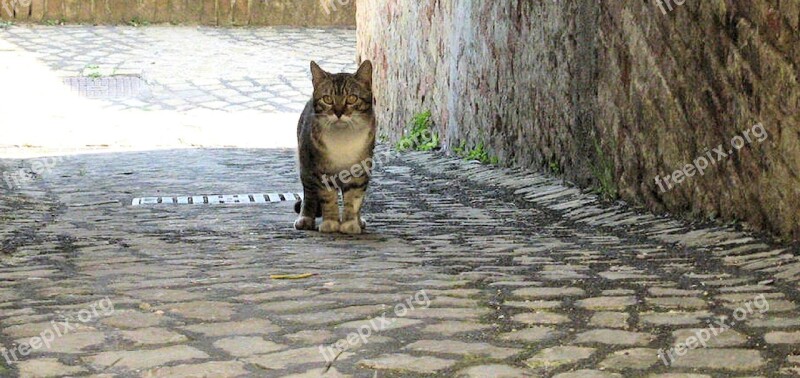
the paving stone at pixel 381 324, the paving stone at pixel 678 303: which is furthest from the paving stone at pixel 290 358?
the paving stone at pixel 678 303

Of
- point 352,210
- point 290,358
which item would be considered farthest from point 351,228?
point 290,358

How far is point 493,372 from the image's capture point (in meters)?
2.84

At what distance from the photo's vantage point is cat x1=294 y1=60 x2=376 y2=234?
5449 millimetres

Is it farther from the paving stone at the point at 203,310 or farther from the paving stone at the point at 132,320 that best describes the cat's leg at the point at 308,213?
the paving stone at the point at 132,320

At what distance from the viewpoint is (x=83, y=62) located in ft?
48.3

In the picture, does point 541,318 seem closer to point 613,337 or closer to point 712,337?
point 613,337

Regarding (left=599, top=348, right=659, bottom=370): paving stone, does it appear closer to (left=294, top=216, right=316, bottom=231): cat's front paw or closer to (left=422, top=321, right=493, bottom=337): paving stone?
(left=422, top=321, right=493, bottom=337): paving stone

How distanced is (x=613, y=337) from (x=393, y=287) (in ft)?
3.10

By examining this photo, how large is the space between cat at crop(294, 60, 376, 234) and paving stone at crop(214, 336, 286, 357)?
2.34m

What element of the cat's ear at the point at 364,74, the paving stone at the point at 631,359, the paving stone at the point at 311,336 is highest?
the cat's ear at the point at 364,74

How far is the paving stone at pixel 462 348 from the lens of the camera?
3.01 meters

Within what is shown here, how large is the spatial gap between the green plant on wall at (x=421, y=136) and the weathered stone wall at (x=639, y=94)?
15.8 inches

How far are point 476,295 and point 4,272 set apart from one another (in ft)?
5.98

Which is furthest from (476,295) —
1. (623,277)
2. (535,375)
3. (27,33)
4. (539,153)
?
(27,33)
